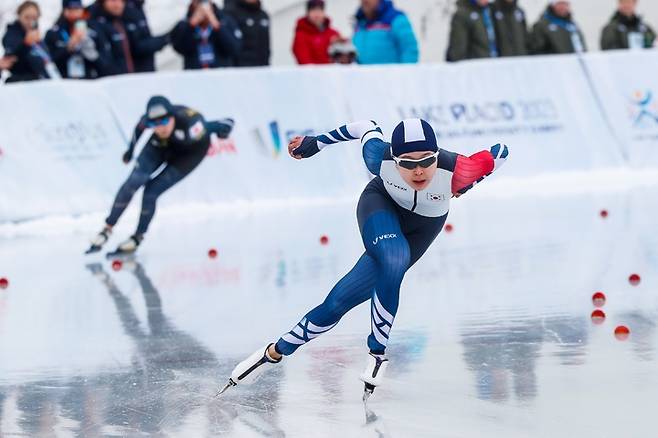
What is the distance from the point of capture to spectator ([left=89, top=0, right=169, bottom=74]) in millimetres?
12031

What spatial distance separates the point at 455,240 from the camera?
976 centimetres

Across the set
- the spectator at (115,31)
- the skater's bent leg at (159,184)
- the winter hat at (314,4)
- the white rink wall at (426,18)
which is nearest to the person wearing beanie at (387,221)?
the skater's bent leg at (159,184)

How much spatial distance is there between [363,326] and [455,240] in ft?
10.8

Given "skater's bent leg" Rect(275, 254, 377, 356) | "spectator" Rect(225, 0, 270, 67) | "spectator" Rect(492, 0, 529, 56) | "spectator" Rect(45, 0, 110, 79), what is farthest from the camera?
"spectator" Rect(492, 0, 529, 56)

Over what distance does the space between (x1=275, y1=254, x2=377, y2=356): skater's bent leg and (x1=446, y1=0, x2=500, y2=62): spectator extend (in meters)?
8.67

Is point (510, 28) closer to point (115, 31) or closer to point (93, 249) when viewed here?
point (115, 31)

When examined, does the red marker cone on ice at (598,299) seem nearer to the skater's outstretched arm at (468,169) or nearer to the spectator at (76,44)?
the skater's outstretched arm at (468,169)

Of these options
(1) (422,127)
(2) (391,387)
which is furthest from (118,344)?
(1) (422,127)

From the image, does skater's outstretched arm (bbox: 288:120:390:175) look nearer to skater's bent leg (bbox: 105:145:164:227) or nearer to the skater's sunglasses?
the skater's sunglasses

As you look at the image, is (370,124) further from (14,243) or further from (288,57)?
(288,57)

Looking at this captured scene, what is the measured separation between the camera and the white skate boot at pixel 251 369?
5113mm

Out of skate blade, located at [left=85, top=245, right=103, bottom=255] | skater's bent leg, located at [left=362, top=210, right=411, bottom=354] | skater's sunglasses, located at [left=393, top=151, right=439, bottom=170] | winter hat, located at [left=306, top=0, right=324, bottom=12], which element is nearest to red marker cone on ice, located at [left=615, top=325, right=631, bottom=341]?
skater's bent leg, located at [left=362, top=210, right=411, bottom=354]

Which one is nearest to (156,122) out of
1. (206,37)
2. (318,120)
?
(206,37)

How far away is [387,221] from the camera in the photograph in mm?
5008
